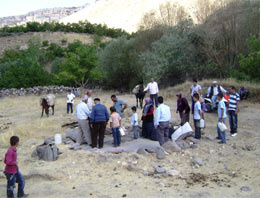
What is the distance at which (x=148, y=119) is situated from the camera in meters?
11.2

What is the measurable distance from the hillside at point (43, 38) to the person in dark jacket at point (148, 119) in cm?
7494

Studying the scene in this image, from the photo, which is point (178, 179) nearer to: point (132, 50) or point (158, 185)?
point (158, 185)


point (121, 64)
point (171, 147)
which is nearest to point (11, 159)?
point (171, 147)

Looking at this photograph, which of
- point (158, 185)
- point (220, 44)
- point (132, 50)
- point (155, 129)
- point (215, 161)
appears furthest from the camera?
point (132, 50)

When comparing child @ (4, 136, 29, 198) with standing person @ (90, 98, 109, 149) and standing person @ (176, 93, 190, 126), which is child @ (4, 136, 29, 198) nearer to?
standing person @ (90, 98, 109, 149)

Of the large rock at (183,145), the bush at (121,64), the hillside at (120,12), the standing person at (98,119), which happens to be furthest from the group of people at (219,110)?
the hillside at (120,12)

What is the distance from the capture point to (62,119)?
16531 mm

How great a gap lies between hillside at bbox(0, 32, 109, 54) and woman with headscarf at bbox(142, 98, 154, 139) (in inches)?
2950

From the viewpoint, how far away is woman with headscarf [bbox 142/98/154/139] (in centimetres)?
1091

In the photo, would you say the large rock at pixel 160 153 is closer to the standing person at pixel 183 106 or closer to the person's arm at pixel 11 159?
the standing person at pixel 183 106

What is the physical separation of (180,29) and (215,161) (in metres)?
26.1

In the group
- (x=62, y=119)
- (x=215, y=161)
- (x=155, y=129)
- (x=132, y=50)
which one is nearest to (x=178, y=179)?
(x=215, y=161)

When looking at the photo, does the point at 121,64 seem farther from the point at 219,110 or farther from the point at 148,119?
the point at 219,110

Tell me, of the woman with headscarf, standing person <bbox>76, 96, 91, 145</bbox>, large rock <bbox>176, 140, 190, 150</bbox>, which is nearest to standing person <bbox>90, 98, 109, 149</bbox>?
standing person <bbox>76, 96, 91, 145</bbox>
